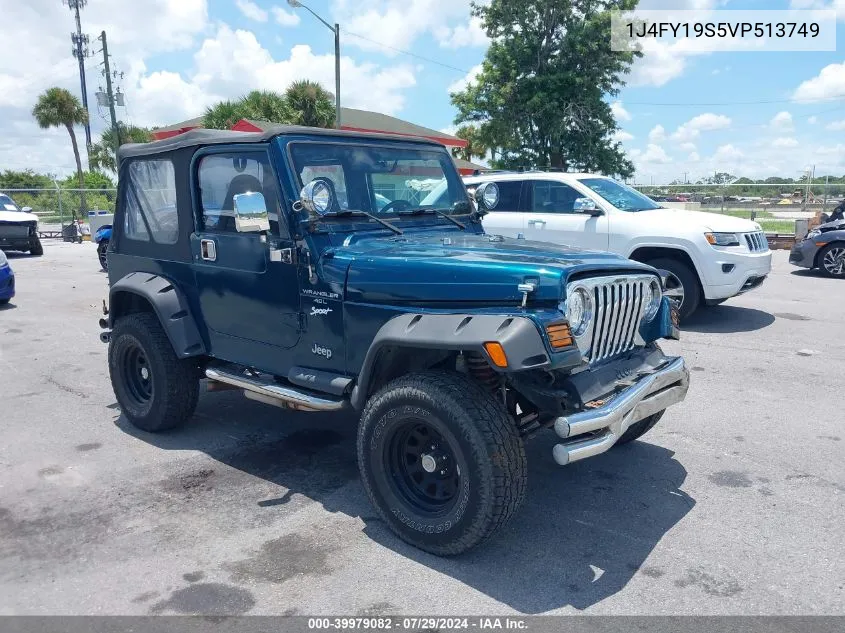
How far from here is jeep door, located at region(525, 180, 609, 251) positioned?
8953mm

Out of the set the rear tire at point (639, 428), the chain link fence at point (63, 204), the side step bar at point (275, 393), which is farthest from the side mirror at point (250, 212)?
the chain link fence at point (63, 204)

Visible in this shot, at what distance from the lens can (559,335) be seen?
10.2ft

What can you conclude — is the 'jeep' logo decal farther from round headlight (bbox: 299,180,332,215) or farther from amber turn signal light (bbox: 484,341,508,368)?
amber turn signal light (bbox: 484,341,508,368)

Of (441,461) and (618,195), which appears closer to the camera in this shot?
(441,461)

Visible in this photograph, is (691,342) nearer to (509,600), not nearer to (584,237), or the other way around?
(584,237)

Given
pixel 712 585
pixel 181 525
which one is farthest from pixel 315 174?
pixel 712 585

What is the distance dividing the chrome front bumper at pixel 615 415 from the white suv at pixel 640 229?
14.1 feet

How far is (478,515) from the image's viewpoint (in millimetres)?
3135

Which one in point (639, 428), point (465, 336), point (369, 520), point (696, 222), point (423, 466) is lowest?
point (369, 520)

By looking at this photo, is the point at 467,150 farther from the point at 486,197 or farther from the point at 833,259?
the point at 486,197

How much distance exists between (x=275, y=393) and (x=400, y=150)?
1831 millimetres

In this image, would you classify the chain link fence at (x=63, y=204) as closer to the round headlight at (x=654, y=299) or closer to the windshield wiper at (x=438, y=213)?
the windshield wiper at (x=438, y=213)

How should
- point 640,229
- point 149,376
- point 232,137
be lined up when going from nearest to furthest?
point 232,137 < point 149,376 < point 640,229

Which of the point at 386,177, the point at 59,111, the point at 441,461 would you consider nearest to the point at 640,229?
the point at 386,177
